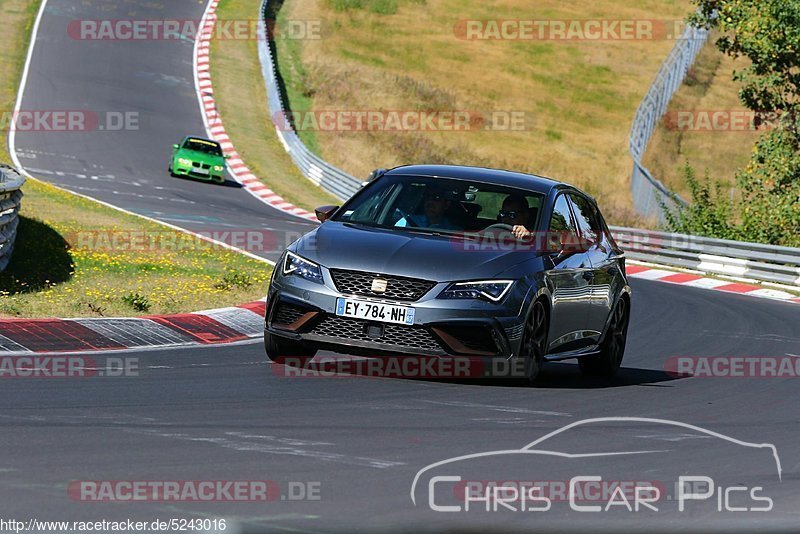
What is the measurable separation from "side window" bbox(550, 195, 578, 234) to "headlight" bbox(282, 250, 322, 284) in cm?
208

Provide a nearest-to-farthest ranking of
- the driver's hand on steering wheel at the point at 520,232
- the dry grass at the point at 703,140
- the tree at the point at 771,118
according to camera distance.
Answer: the driver's hand on steering wheel at the point at 520,232 < the tree at the point at 771,118 < the dry grass at the point at 703,140

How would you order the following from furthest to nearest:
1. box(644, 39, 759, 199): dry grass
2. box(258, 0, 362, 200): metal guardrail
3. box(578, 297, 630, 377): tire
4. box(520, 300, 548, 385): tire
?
box(644, 39, 759, 199): dry grass < box(258, 0, 362, 200): metal guardrail < box(578, 297, 630, 377): tire < box(520, 300, 548, 385): tire

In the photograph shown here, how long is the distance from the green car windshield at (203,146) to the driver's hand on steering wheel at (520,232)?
25.5 m

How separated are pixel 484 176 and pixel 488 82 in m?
47.4

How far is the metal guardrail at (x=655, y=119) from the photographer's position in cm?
3612

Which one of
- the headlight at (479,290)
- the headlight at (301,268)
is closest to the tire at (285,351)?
the headlight at (301,268)

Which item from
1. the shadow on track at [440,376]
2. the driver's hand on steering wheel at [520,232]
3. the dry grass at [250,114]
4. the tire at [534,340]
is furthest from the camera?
the dry grass at [250,114]

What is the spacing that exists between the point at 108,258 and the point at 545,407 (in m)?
8.53

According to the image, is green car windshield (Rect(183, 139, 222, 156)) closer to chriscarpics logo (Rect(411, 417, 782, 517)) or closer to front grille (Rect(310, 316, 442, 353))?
front grille (Rect(310, 316, 442, 353))

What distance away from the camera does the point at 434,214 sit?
10.8 m

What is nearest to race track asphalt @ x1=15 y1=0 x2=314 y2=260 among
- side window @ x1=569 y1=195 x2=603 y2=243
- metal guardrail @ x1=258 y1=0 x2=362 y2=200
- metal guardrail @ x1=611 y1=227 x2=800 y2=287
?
metal guardrail @ x1=258 y1=0 x2=362 y2=200

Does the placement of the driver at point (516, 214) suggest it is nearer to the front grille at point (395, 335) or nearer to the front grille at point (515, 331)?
the front grille at point (515, 331)

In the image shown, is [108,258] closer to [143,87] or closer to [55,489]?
[55,489]

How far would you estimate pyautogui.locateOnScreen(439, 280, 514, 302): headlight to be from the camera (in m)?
9.76
